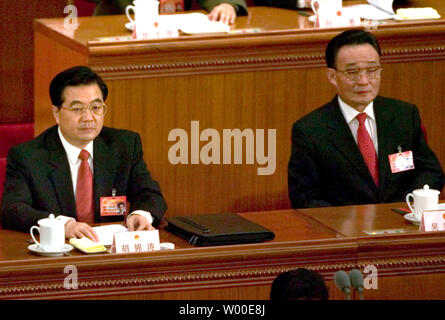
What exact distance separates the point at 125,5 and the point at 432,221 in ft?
7.05

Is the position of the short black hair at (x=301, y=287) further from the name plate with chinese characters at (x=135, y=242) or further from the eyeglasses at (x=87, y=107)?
the eyeglasses at (x=87, y=107)

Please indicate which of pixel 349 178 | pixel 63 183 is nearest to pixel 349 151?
pixel 349 178

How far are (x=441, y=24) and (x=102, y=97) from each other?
1.54m

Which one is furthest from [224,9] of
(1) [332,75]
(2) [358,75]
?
(2) [358,75]

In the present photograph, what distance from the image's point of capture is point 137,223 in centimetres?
317

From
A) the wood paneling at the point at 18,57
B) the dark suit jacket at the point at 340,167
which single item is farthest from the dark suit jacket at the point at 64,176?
the wood paneling at the point at 18,57

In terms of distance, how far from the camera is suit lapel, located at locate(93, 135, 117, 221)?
11.4ft

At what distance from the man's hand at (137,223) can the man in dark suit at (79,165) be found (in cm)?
13

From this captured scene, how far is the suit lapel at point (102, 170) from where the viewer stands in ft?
11.4

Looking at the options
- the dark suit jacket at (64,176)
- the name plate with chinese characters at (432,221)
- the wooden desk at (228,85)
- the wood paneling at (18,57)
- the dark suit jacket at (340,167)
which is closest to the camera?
the name plate with chinese characters at (432,221)

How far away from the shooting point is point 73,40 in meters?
4.07

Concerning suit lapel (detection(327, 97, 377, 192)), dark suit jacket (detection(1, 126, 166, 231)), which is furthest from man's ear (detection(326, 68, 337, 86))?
dark suit jacket (detection(1, 126, 166, 231))

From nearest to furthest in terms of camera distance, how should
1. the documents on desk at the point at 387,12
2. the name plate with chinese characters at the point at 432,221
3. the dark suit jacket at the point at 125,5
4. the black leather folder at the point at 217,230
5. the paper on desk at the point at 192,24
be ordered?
1. the black leather folder at the point at 217,230
2. the name plate with chinese characters at the point at 432,221
3. the paper on desk at the point at 192,24
4. the documents on desk at the point at 387,12
5. the dark suit jacket at the point at 125,5

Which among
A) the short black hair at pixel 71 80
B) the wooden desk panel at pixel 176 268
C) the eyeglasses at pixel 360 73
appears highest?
the eyeglasses at pixel 360 73
